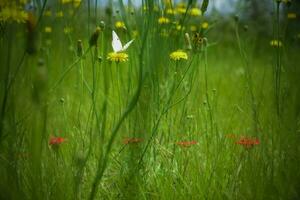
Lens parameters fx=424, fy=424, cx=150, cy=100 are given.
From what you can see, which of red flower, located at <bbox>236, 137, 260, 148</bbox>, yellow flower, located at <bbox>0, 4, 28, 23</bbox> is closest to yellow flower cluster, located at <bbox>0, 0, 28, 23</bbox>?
yellow flower, located at <bbox>0, 4, 28, 23</bbox>

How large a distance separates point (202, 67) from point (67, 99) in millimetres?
1398

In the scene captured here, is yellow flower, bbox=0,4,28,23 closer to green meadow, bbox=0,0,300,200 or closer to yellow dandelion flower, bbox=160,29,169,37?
green meadow, bbox=0,0,300,200

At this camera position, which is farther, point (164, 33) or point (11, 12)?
point (164, 33)

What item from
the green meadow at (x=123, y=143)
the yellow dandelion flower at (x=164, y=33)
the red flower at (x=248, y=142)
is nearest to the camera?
the green meadow at (x=123, y=143)

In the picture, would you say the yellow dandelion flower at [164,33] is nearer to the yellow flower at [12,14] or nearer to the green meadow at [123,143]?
the green meadow at [123,143]

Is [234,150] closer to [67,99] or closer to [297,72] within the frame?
[297,72]

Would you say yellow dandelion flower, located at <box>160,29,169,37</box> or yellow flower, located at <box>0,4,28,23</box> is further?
yellow dandelion flower, located at <box>160,29,169,37</box>

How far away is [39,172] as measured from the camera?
2.76 ft

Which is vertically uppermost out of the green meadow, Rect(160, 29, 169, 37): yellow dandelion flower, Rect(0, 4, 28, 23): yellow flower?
Rect(0, 4, 28, 23): yellow flower

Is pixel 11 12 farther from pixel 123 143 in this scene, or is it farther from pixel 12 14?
pixel 123 143

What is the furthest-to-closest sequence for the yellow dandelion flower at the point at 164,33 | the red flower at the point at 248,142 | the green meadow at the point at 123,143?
the yellow dandelion flower at the point at 164,33 < the red flower at the point at 248,142 < the green meadow at the point at 123,143

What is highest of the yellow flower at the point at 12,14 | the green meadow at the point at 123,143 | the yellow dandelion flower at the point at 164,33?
the yellow flower at the point at 12,14

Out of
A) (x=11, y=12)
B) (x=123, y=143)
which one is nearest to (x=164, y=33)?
(x=123, y=143)

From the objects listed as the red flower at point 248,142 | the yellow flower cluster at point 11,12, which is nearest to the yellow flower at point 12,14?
the yellow flower cluster at point 11,12
